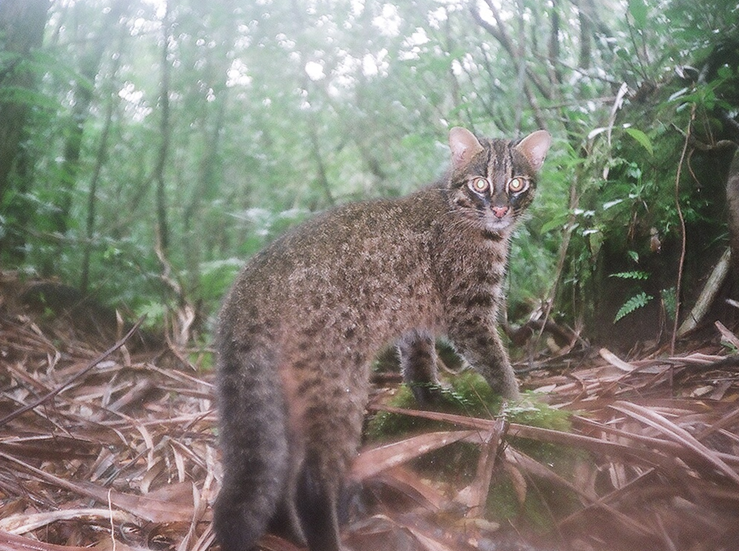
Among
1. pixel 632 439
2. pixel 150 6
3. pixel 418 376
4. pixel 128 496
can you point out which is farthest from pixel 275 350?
pixel 150 6

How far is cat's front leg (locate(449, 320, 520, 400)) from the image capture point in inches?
93.7

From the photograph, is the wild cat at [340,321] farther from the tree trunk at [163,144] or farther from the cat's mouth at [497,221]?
the tree trunk at [163,144]

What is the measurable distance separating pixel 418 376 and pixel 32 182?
3.56 meters

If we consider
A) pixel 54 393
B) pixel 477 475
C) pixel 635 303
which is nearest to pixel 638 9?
pixel 635 303

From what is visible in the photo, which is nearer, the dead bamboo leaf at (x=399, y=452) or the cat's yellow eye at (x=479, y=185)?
the dead bamboo leaf at (x=399, y=452)

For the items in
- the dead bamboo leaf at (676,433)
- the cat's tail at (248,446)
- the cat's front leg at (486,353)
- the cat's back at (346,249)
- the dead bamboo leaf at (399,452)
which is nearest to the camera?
the dead bamboo leaf at (676,433)

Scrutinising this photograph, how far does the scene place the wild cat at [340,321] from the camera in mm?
1666

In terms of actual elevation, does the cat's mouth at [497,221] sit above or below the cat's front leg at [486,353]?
above

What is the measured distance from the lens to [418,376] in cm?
263

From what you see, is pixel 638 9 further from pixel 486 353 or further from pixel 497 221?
pixel 486 353

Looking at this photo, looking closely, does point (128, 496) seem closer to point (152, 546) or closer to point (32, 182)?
point (152, 546)

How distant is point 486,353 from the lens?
98.0 inches

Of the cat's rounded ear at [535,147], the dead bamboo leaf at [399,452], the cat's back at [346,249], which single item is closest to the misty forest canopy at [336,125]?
the cat's rounded ear at [535,147]

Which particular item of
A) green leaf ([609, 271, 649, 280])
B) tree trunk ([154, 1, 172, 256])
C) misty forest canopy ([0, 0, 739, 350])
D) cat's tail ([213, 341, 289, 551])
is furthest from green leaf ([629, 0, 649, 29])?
tree trunk ([154, 1, 172, 256])
